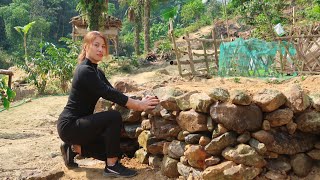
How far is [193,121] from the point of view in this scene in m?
3.18

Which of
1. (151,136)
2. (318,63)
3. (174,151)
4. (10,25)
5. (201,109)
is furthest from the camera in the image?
(10,25)

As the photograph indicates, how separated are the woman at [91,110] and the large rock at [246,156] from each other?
85cm

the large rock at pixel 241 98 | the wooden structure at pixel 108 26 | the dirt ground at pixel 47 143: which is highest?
the wooden structure at pixel 108 26

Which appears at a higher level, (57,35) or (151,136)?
(57,35)

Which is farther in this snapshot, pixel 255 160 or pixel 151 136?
pixel 151 136

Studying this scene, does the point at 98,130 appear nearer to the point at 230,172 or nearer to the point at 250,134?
the point at 230,172

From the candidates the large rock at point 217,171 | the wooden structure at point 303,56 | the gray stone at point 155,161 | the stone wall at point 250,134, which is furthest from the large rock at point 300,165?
the wooden structure at point 303,56

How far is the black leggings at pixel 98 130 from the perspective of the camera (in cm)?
332

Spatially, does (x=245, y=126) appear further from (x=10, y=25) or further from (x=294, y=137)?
(x=10, y=25)

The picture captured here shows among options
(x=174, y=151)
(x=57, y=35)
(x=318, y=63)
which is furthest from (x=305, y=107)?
(x=57, y=35)

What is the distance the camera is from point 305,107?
295 centimetres

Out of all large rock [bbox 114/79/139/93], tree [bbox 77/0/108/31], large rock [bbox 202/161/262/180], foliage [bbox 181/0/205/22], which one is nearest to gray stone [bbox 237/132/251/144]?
large rock [bbox 202/161/262/180]

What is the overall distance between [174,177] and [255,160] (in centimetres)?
82

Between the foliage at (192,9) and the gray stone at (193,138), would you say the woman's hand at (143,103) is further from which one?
the foliage at (192,9)
